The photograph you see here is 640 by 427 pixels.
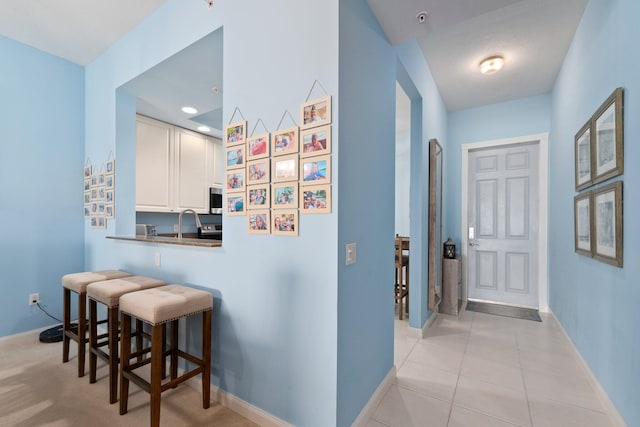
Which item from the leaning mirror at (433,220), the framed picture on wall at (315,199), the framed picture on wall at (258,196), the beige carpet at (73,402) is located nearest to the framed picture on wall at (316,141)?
the framed picture on wall at (315,199)

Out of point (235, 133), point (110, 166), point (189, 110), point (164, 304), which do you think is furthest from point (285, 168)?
point (189, 110)

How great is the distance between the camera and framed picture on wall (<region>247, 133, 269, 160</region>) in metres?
1.59

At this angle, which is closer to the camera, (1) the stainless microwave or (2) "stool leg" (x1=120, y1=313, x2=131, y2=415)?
(2) "stool leg" (x1=120, y1=313, x2=131, y2=415)

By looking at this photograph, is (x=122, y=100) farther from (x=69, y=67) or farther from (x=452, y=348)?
(x=452, y=348)

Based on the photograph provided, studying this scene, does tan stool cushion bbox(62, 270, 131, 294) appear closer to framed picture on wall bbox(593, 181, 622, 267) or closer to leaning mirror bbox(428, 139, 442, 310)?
leaning mirror bbox(428, 139, 442, 310)

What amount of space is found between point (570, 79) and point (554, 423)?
2886 millimetres

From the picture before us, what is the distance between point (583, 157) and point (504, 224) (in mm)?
1755

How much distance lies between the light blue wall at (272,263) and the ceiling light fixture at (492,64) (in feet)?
7.43

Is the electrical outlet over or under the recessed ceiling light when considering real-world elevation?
under

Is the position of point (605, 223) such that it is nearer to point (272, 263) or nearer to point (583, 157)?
point (583, 157)

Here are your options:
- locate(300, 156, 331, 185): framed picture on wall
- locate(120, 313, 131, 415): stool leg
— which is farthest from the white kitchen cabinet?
locate(300, 156, 331, 185): framed picture on wall

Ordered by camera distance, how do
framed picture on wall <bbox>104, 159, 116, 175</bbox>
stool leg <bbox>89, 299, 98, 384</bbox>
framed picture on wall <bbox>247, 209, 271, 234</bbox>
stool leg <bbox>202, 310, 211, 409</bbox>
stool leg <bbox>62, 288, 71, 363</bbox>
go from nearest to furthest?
framed picture on wall <bbox>247, 209, 271, 234</bbox>
stool leg <bbox>202, 310, 211, 409</bbox>
stool leg <bbox>89, 299, 98, 384</bbox>
stool leg <bbox>62, 288, 71, 363</bbox>
framed picture on wall <bbox>104, 159, 116, 175</bbox>

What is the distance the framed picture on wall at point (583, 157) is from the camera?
2111 mm

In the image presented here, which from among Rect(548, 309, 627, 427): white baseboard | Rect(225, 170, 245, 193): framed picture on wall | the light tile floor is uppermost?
Rect(225, 170, 245, 193): framed picture on wall
